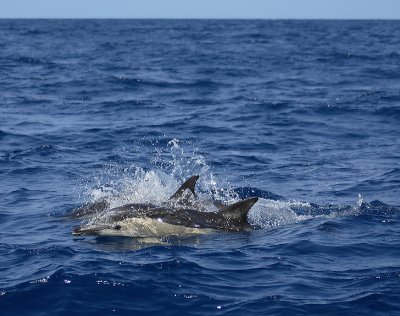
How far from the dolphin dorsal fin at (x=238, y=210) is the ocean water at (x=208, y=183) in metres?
0.35

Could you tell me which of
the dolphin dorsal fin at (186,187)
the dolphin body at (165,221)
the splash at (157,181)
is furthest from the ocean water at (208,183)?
the dolphin dorsal fin at (186,187)

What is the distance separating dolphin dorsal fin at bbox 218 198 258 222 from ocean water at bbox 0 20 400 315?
35 centimetres

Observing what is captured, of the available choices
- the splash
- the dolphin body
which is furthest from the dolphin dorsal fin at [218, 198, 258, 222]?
the splash

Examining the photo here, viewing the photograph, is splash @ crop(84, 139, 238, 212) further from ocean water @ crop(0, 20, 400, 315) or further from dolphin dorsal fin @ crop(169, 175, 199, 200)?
dolphin dorsal fin @ crop(169, 175, 199, 200)

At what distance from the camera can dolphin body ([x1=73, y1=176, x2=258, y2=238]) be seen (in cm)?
1323

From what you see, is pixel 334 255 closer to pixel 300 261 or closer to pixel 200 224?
pixel 300 261

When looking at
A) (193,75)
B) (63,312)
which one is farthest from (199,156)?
(193,75)

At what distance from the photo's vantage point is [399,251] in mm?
12391

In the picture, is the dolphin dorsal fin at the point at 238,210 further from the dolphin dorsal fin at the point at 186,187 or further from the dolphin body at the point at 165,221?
the dolphin dorsal fin at the point at 186,187

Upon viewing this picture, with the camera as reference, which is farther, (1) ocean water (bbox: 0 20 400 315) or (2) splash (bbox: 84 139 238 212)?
(2) splash (bbox: 84 139 238 212)

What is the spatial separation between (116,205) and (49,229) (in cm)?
157

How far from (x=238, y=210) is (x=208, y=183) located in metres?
4.03

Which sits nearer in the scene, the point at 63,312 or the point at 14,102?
the point at 63,312

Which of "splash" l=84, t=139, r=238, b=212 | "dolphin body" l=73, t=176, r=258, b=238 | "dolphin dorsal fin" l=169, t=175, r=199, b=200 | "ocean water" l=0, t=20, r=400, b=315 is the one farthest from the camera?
"splash" l=84, t=139, r=238, b=212
